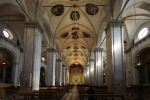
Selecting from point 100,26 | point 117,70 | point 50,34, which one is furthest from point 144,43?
point 50,34

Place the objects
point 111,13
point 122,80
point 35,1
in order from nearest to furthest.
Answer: point 122,80 → point 111,13 → point 35,1

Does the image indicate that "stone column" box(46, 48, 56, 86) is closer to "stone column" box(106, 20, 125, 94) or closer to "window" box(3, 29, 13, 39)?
"window" box(3, 29, 13, 39)

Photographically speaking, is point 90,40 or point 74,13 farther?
point 90,40

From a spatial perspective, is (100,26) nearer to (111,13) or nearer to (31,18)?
(111,13)

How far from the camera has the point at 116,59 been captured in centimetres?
1398

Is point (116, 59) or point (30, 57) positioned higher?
point (30, 57)

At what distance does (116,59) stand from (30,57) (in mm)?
6355

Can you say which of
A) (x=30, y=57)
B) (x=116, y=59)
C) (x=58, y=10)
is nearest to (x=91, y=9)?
(x=58, y=10)

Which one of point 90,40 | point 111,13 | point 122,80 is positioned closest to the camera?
point 122,80

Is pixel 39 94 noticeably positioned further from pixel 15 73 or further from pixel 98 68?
pixel 15 73

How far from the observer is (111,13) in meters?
14.7

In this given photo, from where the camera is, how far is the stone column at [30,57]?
14.6 meters

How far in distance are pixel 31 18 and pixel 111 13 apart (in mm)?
6143

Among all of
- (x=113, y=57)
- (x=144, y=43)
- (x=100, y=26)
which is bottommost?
(x=113, y=57)
